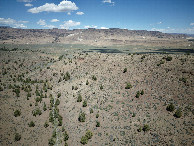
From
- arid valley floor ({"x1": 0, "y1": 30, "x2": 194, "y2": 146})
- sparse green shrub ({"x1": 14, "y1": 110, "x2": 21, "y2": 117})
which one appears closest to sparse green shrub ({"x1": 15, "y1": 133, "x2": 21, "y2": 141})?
arid valley floor ({"x1": 0, "y1": 30, "x2": 194, "y2": 146})

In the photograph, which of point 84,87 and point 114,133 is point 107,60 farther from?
point 114,133

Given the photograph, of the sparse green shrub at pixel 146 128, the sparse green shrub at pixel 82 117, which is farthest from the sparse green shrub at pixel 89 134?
the sparse green shrub at pixel 146 128

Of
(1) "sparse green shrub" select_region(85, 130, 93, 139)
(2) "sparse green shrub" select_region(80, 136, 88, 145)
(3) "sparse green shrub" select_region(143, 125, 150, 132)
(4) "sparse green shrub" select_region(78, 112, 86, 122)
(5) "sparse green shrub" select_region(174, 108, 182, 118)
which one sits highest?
(5) "sparse green shrub" select_region(174, 108, 182, 118)

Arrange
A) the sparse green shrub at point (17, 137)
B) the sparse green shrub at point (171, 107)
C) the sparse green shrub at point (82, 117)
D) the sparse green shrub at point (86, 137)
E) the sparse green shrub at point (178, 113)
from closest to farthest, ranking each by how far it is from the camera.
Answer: the sparse green shrub at point (17, 137) < the sparse green shrub at point (86, 137) < the sparse green shrub at point (178, 113) < the sparse green shrub at point (171, 107) < the sparse green shrub at point (82, 117)

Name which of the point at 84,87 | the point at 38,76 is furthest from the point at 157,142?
the point at 38,76

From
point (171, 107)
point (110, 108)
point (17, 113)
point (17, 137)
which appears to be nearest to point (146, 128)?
point (171, 107)

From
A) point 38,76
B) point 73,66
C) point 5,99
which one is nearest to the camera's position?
point 5,99

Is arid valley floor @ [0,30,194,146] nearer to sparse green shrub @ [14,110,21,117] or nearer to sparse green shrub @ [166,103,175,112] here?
sparse green shrub @ [166,103,175,112]

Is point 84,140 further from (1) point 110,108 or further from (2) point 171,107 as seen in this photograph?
(2) point 171,107

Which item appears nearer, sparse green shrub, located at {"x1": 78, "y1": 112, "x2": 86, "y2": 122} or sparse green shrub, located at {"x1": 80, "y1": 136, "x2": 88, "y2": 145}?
sparse green shrub, located at {"x1": 80, "y1": 136, "x2": 88, "y2": 145}

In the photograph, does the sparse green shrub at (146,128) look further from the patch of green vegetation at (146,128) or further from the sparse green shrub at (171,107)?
the sparse green shrub at (171,107)

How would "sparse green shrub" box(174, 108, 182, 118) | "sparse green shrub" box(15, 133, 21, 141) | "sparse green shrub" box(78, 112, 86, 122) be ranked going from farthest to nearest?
"sparse green shrub" box(78, 112, 86, 122) → "sparse green shrub" box(174, 108, 182, 118) → "sparse green shrub" box(15, 133, 21, 141)
